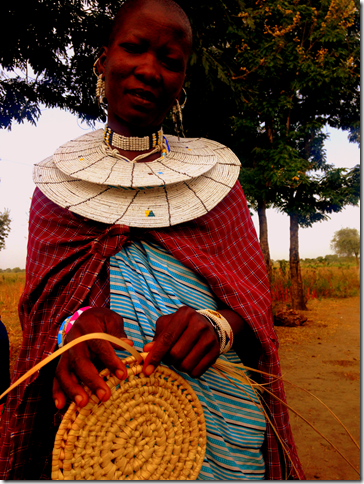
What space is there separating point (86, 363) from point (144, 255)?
1.60 feet

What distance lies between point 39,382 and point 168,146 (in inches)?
45.2

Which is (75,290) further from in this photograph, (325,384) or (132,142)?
(325,384)

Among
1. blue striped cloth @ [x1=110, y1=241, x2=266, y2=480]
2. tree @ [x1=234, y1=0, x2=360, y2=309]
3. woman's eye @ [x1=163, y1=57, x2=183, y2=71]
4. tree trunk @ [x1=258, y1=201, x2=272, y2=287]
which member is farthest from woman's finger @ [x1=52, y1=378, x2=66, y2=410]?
tree trunk @ [x1=258, y1=201, x2=272, y2=287]

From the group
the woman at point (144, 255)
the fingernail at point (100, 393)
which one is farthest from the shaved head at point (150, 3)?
the fingernail at point (100, 393)

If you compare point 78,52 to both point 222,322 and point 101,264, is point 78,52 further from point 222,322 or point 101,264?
point 222,322

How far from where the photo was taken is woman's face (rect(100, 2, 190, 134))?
4.29ft

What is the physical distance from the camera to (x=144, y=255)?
1.31 meters

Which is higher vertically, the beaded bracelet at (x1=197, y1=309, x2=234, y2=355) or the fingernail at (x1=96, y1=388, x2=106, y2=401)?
the beaded bracelet at (x1=197, y1=309, x2=234, y2=355)

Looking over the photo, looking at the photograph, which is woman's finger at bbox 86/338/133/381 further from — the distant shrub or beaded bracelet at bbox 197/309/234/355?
the distant shrub

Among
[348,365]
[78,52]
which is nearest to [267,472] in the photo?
[78,52]

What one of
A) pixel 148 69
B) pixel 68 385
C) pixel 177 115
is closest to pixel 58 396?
pixel 68 385

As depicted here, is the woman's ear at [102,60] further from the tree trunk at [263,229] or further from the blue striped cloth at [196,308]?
the tree trunk at [263,229]

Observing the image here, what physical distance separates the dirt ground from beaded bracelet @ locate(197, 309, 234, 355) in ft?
8.17

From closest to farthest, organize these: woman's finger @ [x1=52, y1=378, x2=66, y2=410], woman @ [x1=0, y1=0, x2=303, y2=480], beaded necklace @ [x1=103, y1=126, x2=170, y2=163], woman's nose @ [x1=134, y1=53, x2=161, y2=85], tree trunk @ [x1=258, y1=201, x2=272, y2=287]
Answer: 1. woman's finger @ [x1=52, y1=378, x2=66, y2=410]
2. woman @ [x1=0, y1=0, x2=303, y2=480]
3. woman's nose @ [x1=134, y1=53, x2=161, y2=85]
4. beaded necklace @ [x1=103, y1=126, x2=170, y2=163]
5. tree trunk @ [x1=258, y1=201, x2=272, y2=287]
